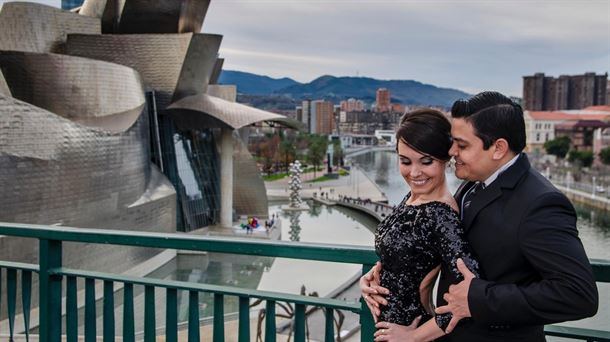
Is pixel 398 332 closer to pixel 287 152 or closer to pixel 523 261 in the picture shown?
pixel 523 261

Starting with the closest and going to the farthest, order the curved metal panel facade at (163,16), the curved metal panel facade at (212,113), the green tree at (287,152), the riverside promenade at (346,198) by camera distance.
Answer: the riverside promenade at (346,198) → the curved metal panel facade at (212,113) → the curved metal panel facade at (163,16) → the green tree at (287,152)

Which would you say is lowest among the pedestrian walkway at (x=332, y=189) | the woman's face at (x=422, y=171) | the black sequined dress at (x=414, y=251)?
the pedestrian walkway at (x=332, y=189)

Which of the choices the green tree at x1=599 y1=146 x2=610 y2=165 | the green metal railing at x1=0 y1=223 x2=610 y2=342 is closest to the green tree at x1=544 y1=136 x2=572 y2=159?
the green tree at x1=599 y1=146 x2=610 y2=165

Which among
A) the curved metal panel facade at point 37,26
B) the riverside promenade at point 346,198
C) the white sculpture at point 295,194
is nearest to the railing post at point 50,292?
the riverside promenade at point 346,198

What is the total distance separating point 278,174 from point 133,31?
3746 cm

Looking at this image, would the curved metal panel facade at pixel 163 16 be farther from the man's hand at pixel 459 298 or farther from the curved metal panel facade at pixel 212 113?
the man's hand at pixel 459 298

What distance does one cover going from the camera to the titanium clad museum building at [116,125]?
15.5 meters

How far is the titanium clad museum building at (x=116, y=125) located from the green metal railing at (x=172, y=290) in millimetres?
12581

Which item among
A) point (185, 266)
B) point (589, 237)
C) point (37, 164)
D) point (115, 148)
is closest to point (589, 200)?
point (589, 237)

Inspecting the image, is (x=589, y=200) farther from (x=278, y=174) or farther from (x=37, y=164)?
(x=37, y=164)

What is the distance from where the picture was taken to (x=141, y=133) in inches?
846

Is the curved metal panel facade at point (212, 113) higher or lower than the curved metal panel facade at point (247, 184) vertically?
higher

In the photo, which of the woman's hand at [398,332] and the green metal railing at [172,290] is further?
the green metal railing at [172,290]

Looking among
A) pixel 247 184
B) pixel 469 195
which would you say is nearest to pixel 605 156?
pixel 247 184
